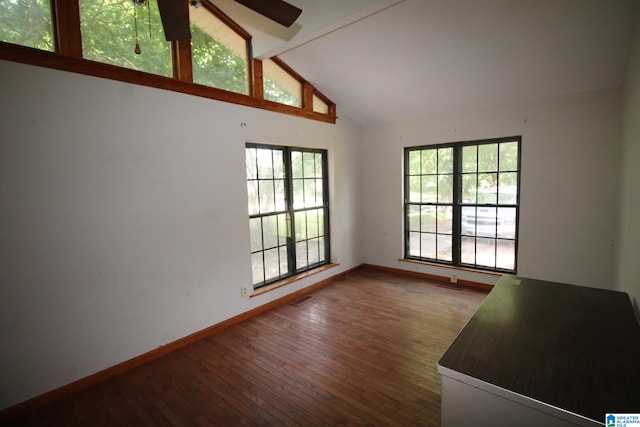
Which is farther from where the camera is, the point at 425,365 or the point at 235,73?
the point at 235,73

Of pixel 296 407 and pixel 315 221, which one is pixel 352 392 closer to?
pixel 296 407

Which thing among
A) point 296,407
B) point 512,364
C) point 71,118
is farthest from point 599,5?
point 71,118

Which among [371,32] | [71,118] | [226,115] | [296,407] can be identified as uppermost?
[371,32]

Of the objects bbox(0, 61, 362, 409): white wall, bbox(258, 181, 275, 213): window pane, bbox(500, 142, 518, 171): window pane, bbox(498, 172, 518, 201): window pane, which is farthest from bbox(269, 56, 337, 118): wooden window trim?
bbox(498, 172, 518, 201): window pane

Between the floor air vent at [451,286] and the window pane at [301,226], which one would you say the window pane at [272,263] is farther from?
the floor air vent at [451,286]

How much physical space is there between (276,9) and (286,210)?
8.12 ft

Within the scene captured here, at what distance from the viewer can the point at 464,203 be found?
4.48 meters

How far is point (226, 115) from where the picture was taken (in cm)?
336

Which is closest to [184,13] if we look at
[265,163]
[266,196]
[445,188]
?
[265,163]

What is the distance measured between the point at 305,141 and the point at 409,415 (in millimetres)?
3360

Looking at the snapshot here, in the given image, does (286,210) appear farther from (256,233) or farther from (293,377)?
(293,377)

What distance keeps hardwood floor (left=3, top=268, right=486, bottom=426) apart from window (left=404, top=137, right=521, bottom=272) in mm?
1029

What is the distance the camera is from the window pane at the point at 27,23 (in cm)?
215

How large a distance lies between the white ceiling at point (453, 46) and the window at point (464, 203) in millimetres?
666
